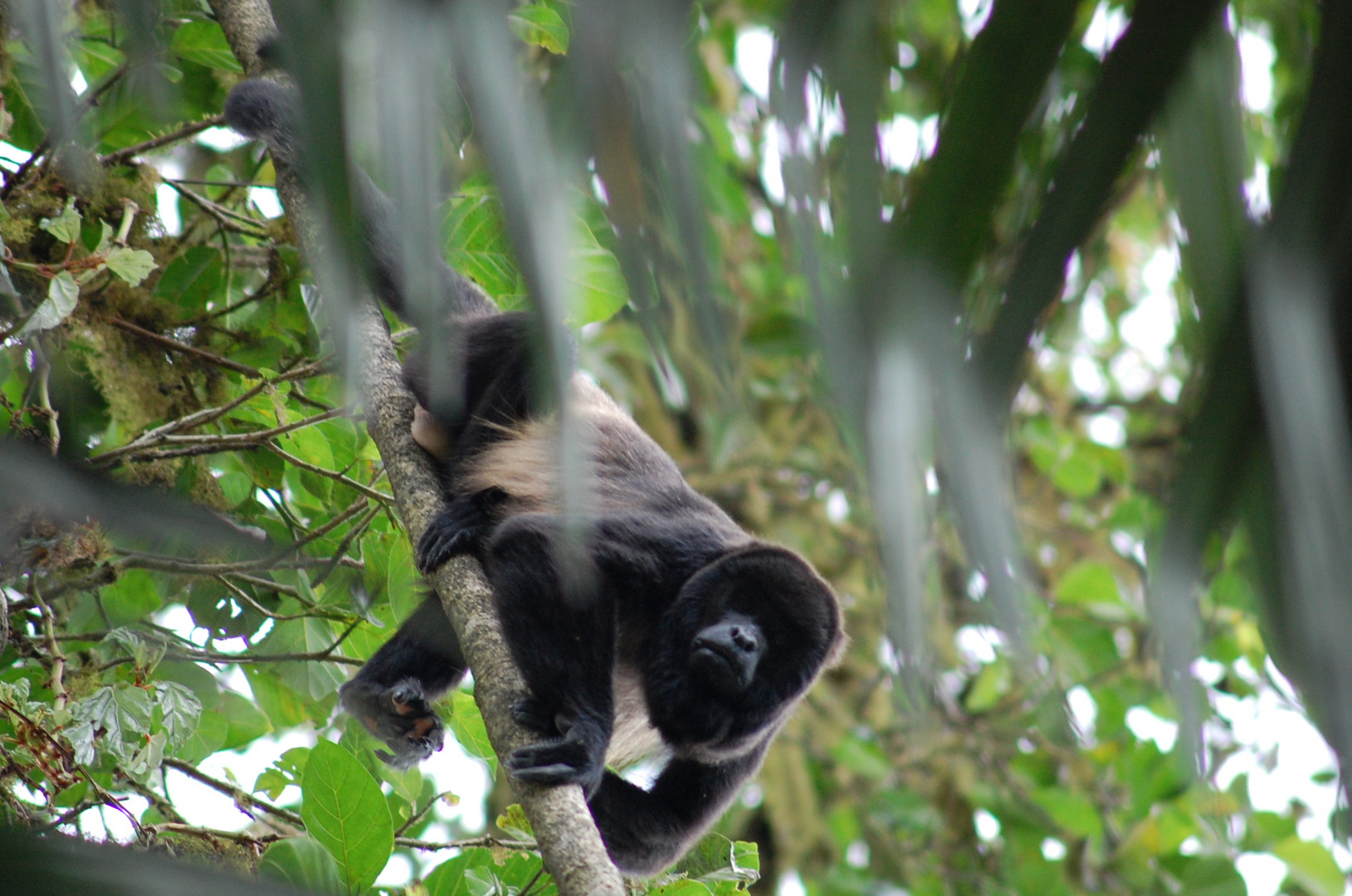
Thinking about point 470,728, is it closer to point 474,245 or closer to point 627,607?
point 627,607

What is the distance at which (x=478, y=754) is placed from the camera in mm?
2787

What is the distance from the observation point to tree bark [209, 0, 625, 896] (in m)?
1.52

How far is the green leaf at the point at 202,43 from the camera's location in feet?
8.97

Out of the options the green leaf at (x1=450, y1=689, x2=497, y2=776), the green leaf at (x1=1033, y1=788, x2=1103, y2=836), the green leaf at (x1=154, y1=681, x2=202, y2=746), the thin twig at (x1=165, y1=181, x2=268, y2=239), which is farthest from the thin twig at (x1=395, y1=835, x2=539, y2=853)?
the green leaf at (x1=1033, y1=788, x2=1103, y2=836)

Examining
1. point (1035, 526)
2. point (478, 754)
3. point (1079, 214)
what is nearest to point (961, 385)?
point (1079, 214)

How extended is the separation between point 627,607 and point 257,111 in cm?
148

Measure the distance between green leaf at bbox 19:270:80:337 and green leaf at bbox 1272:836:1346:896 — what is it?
456cm

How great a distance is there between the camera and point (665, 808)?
2.98m

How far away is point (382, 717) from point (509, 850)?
0.73 meters

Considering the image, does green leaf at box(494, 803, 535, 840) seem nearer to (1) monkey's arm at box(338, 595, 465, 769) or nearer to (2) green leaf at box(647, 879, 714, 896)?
(2) green leaf at box(647, 879, 714, 896)

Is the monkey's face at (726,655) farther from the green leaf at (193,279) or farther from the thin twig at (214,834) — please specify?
the green leaf at (193,279)

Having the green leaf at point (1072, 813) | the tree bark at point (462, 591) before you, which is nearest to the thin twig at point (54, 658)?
the tree bark at point (462, 591)

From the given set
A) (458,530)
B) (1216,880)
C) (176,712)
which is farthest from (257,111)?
(1216,880)

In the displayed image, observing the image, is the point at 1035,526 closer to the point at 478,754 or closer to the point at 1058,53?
the point at 478,754
